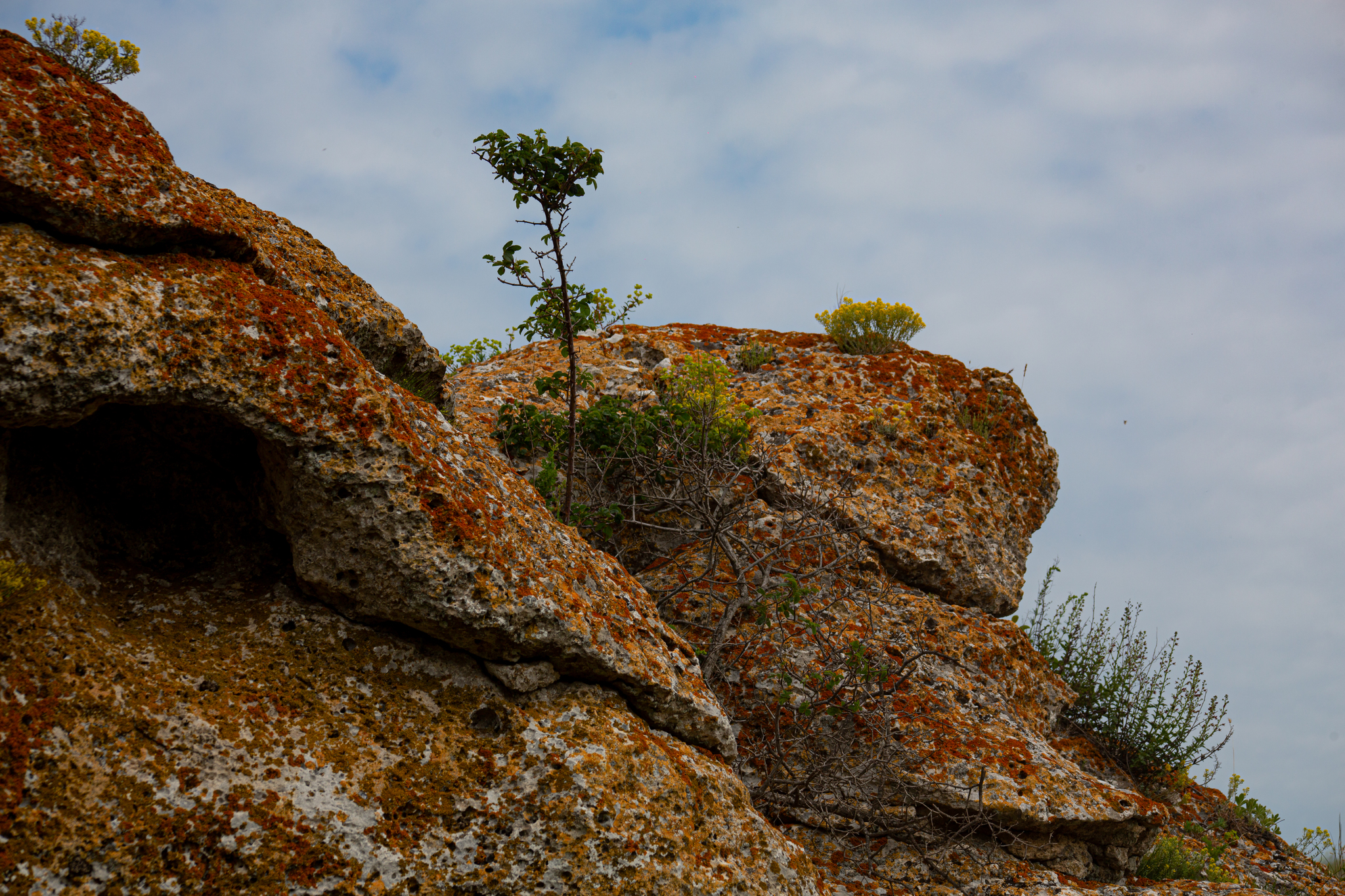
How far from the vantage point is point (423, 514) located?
391 cm

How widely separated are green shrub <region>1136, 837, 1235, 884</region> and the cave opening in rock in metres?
6.97

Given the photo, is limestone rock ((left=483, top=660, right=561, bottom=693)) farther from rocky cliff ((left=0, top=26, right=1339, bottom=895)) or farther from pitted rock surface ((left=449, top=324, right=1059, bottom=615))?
pitted rock surface ((left=449, top=324, right=1059, bottom=615))

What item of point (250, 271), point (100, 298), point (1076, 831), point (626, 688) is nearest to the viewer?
point (100, 298)

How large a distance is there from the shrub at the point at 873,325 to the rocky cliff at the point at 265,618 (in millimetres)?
6191

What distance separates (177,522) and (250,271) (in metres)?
1.31

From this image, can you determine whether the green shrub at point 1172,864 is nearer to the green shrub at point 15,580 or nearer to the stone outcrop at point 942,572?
the stone outcrop at point 942,572

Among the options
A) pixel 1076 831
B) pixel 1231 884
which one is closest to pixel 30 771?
pixel 1076 831

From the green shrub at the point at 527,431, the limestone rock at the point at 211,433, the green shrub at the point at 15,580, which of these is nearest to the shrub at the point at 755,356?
the green shrub at the point at 527,431

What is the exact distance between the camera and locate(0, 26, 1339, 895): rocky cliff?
3178mm

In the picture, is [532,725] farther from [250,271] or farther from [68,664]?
[250,271]

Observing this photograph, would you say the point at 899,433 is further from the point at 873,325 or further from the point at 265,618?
the point at 265,618

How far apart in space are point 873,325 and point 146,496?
329 inches

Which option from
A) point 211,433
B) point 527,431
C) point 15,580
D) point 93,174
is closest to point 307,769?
point 15,580

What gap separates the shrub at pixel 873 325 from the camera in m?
10.5
